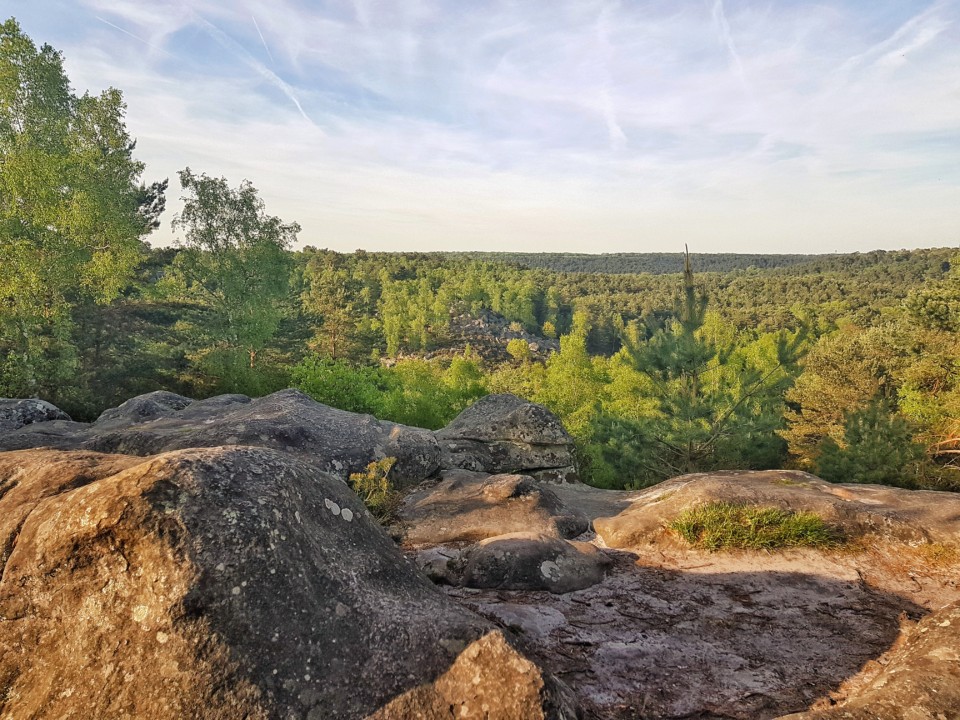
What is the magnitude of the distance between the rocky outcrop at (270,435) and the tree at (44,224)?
7.88 meters

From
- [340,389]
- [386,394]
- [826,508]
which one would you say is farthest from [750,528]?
[386,394]

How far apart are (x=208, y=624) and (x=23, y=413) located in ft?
61.8

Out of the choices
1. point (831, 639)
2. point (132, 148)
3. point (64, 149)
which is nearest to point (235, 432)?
point (831, 639)

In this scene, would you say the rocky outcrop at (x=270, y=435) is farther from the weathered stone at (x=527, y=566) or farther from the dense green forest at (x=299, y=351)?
the dense green forest at (x=299, y=351)

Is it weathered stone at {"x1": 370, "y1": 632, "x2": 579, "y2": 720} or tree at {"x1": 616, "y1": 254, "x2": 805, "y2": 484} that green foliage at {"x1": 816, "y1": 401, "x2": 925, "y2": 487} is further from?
weathered stone at {"x1": 370, "y1": 632, "x2": 579, "y2": 720}

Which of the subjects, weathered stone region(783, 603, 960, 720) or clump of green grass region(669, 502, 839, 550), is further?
clump of green grass region(669, 502, 839, 550)

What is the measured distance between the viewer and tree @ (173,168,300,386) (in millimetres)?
38572

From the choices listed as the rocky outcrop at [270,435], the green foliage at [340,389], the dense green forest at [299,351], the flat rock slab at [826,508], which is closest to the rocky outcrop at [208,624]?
the flat rock slab at [826,508]

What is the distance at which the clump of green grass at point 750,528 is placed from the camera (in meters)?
9.70

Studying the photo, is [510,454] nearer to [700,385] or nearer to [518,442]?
[518,442]

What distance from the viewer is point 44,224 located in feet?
78.4

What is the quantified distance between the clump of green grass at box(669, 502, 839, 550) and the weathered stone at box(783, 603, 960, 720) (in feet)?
14.4

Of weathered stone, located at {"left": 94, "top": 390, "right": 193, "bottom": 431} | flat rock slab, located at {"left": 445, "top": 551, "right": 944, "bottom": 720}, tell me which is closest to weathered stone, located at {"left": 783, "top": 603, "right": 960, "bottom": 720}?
flat rock slab, located at {"left": 445, "top": 551, "right": 944, "bottom": 720}

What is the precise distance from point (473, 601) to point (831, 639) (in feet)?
14.6
